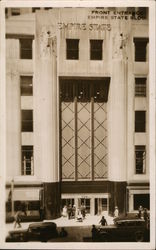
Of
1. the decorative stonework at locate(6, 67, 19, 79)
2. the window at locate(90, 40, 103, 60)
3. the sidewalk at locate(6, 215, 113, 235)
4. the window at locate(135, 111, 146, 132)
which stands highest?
the window at locate(90, 40, 103, 60)

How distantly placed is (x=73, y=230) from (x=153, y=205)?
75 centimetres

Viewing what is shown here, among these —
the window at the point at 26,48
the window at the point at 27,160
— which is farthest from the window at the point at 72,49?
the window at the point at 27,160

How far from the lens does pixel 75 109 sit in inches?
133

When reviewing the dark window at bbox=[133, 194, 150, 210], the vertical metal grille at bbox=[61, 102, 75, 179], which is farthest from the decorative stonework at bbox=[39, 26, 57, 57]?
the dark window at bbox=[133, 194, 150, 210]

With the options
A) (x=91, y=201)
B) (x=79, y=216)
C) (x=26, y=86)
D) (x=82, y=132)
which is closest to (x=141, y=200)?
(x=91, y=201)

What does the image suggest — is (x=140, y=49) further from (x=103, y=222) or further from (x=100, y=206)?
(x=103, y=222)

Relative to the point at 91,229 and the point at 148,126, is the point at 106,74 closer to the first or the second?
the point at 148,126

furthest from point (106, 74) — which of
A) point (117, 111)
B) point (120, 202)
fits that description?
point (120, 202)

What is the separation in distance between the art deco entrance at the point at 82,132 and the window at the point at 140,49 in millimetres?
351

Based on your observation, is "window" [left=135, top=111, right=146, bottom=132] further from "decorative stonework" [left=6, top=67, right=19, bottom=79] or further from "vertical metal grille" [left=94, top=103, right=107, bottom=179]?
"decorative stonework" [left=6, top=67, right=19, bottom=79]

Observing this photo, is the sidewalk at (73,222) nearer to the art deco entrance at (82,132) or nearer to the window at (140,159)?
the art deco entrance at (82,132)

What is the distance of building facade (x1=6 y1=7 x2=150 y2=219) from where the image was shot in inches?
127

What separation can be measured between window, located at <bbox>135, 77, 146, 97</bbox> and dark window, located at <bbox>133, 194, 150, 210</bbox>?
3.01 ft

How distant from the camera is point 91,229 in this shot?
324cm
